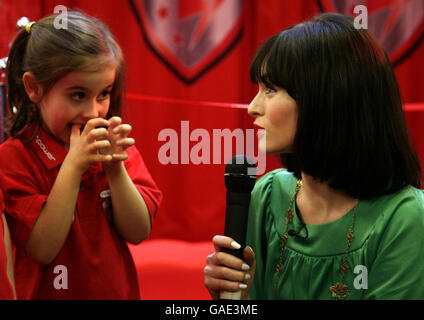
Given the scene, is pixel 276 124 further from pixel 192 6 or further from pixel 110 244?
pixel 192 6

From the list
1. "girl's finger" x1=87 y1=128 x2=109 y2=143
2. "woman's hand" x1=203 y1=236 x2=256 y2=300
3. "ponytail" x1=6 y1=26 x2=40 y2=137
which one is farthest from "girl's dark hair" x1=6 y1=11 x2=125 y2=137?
"woman's hand" x1=203 y1=236 x2=256 y2=300

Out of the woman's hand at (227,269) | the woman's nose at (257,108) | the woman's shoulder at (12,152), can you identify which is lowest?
the woman's hand at (227,269)

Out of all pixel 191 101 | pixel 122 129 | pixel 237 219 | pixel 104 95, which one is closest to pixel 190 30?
pixel 191 101

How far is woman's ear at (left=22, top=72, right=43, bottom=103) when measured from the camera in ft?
3.23

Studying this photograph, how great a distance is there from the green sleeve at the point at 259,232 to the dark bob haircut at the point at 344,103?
0.55 feet

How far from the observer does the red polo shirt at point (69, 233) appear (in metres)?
0.94

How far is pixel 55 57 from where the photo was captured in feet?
3.15

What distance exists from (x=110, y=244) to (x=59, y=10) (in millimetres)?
549

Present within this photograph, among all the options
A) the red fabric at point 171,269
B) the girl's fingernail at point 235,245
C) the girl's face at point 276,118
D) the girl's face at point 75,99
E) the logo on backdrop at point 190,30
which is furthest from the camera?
the logo on backdrop at point 190,30

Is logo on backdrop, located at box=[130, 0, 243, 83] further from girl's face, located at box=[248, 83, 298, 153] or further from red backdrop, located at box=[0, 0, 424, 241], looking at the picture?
girl's face, located at box=[248, 83, 298, 153]

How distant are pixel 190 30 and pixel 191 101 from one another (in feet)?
0.99

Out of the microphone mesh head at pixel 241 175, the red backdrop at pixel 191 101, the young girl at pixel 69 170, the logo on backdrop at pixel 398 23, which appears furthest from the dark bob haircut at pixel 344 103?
the logo on backdrop at pixel 398 23

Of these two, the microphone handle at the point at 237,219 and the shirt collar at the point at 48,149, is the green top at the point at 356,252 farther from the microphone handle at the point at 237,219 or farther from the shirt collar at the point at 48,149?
the shirt collar at the point at 48,149

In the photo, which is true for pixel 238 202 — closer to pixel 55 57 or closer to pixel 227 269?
pixel 227 269
